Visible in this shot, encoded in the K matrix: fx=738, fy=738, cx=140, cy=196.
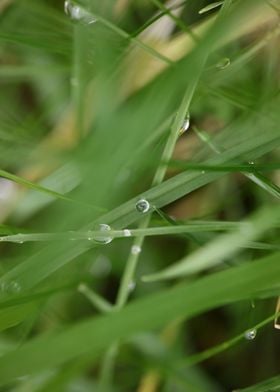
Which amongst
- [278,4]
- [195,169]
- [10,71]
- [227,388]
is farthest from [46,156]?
[227,388]

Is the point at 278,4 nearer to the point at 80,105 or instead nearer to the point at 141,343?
the point at 80,105

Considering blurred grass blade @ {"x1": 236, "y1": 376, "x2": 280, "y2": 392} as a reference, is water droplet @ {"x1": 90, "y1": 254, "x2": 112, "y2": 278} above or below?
above

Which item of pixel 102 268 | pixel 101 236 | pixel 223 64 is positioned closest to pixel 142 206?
pixel 101 236

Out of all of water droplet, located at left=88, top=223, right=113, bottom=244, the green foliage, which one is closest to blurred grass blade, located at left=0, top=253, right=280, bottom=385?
the green foliage

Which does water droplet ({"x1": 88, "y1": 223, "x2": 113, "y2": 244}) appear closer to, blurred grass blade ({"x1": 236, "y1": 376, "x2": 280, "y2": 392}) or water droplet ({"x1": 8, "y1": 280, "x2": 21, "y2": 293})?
water droplet ({"x1": 8, "y1": 280, "x2": 21, "y2": 293})

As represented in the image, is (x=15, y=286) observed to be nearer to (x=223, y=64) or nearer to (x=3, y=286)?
(x=3, y=286)

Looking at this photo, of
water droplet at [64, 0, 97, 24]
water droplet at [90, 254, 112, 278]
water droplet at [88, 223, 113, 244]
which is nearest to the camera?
water droplet at [88, 223, 113, 244]

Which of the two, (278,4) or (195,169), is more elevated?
(278,4)
